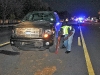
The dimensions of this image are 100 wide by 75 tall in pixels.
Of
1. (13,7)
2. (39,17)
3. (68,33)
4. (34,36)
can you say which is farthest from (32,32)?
(13,7)

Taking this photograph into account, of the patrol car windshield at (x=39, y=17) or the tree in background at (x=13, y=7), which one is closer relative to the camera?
the patrol car windshield at (x=39, y=17)

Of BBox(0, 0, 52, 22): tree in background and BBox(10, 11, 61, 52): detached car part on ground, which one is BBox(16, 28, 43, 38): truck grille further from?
BBox(0, 0, 52, 22): tree in background

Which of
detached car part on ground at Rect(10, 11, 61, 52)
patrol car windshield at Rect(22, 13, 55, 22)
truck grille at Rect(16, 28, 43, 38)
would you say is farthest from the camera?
patrol car windshield at Rect(22, 13, 55, 22)

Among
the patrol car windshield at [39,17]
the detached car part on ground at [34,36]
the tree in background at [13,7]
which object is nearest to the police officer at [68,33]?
the detached car part on ground at [34,36]

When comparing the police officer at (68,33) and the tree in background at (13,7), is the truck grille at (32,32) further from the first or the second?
the tree in background at (13,7)

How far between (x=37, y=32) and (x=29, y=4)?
284 ft

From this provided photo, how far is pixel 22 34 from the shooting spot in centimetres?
911

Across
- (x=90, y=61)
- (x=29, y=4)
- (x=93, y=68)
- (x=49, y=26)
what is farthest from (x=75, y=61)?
(x=29, y=4)

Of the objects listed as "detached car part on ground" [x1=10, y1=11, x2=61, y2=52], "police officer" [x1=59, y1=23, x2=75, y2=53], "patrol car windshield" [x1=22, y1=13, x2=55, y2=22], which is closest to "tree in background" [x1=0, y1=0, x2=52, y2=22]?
"patrol car windshield" [x1=22, y1=13, x2=55, y2=22]

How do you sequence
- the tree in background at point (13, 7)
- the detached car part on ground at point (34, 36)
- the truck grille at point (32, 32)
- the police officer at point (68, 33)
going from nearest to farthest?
the detached car part on ground at point (34, 36) → the truck grille at point (32, 32) → the police officer at point (68, 33) → the tree in background at point (13, 7)

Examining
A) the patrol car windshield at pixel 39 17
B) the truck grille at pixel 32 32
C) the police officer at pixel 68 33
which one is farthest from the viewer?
the patrol car windshield at pixel 39 17

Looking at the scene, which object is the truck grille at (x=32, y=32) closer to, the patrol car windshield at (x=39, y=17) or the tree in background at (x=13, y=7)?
the patrol car windshield at (x=39, y=17)

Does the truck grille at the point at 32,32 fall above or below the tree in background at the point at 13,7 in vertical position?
below

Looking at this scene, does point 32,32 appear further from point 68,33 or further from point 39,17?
point 39,17
